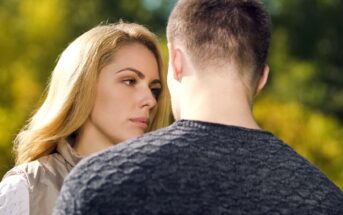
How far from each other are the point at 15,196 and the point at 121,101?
19.9 inches

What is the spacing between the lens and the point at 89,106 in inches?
144

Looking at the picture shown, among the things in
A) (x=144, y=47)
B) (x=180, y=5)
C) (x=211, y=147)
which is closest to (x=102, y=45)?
(x=144, y=47)

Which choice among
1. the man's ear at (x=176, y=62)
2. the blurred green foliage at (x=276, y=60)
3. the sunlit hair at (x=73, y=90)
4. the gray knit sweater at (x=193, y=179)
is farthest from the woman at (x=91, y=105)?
the blurred green foliage at (x=276, y=60)

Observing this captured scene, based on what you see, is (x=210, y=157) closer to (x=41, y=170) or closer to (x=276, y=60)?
(x=41, y=170)

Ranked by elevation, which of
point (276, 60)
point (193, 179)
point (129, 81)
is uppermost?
point (193, 179)

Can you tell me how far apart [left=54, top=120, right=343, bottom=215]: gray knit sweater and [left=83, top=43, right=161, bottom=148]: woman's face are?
53.6 inches

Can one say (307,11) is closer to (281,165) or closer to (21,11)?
(21,11)

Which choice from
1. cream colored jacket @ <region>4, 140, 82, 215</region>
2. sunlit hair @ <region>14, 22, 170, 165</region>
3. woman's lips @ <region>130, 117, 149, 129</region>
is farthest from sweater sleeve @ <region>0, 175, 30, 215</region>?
woman's lips @ <region>130, 117, 149, 129</region>

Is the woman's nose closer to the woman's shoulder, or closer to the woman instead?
the woman

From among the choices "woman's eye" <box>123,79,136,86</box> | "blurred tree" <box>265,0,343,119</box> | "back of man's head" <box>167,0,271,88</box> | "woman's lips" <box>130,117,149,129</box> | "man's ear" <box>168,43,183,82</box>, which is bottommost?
"blurred tree" <box>265,0,343,119</box>

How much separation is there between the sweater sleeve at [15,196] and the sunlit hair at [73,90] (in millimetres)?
202

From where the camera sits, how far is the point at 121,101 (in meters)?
3.65

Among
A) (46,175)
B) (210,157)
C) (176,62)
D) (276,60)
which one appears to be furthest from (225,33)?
(276,60)

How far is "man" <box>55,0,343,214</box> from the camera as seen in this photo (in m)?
2.20
